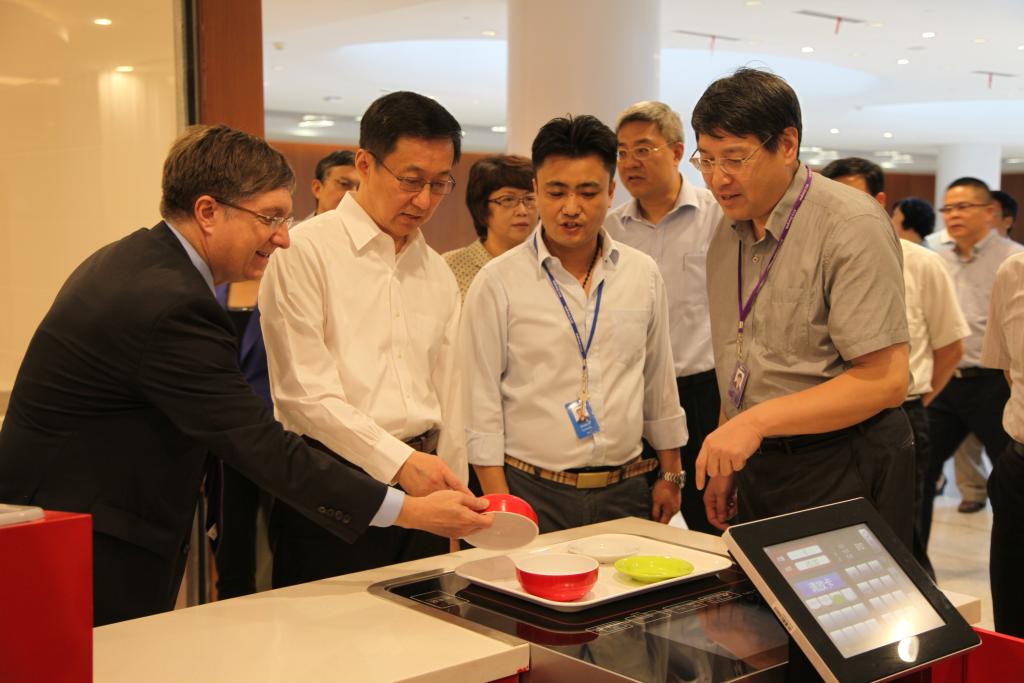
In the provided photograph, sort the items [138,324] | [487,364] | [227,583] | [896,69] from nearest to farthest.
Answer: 1. [138,324]
2. [487,364]
3. [227,583]
4. [896,69]

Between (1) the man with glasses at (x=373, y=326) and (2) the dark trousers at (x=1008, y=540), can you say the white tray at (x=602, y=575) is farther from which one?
(2) the dark trousers at (x=1008, y=540)

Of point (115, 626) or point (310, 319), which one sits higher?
point (310, 319)

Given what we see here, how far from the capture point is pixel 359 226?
2406mm

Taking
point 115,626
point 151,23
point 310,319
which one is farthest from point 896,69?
point 115,626

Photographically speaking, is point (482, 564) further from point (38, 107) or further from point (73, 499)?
point (38, 107)

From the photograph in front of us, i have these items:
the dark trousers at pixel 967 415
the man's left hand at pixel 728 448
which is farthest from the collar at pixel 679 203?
the dark trousers at pixel 967 415

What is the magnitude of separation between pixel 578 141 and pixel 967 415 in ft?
12.0

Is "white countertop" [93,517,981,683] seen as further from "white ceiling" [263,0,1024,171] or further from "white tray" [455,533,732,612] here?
"white ceiling" [263,0,1024,171]

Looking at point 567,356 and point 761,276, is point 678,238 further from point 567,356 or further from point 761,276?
point 761,276

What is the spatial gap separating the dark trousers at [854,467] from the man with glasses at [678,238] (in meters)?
0.97

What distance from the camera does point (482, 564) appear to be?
1874 mm

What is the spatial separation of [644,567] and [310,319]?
2.95 feet

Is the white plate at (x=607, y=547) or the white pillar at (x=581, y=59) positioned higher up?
the white pillar at (x=581, y=59)

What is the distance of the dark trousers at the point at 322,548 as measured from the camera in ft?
7.69
